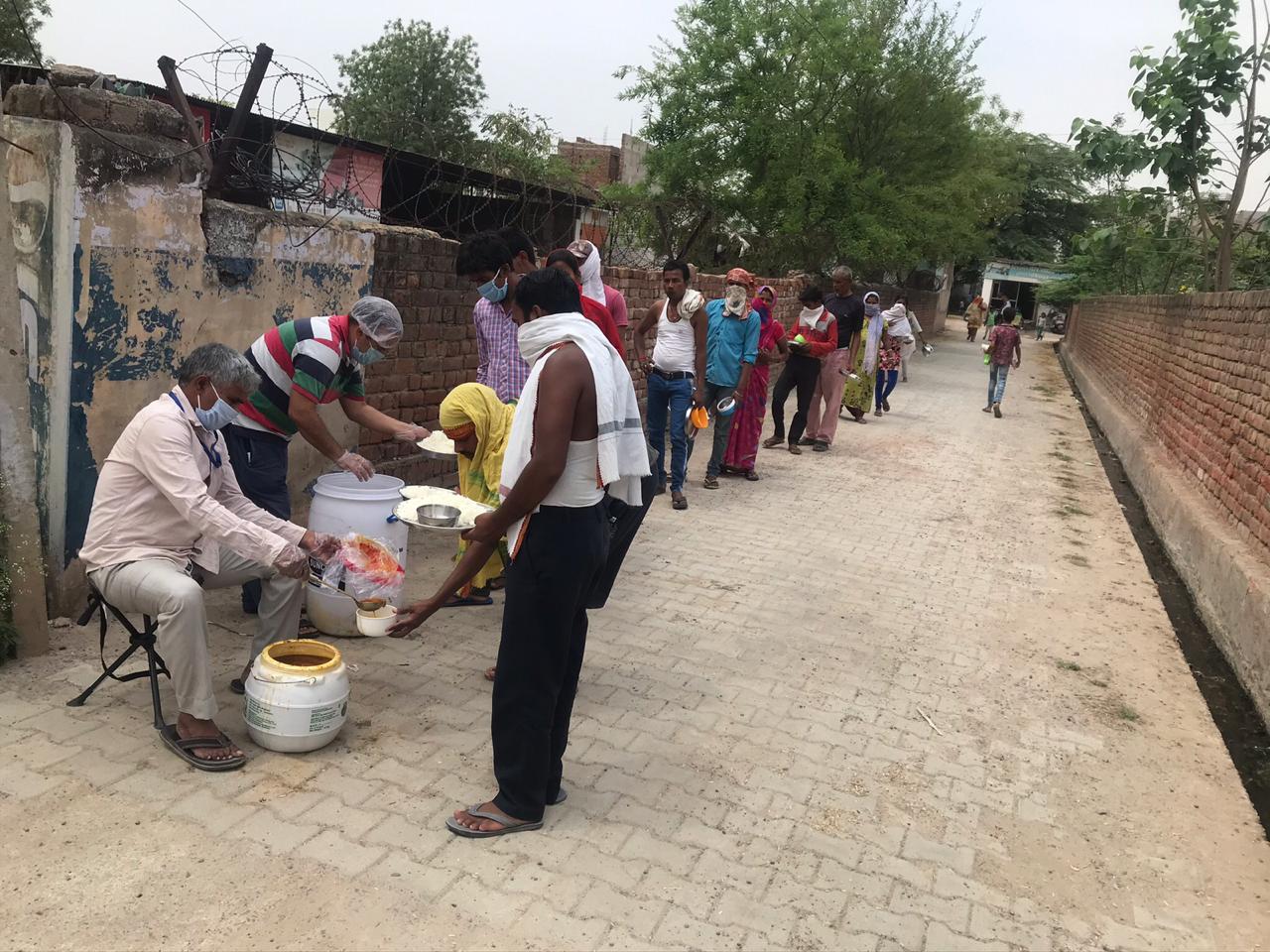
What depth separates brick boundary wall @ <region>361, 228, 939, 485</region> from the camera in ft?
19.9

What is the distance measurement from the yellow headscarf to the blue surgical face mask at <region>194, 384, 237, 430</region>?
3.88 ft

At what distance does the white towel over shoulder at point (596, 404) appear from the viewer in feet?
9.49

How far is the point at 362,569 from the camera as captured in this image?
3.96 metres

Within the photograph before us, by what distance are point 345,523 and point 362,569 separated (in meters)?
0.55

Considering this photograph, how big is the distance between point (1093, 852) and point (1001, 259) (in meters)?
46.5

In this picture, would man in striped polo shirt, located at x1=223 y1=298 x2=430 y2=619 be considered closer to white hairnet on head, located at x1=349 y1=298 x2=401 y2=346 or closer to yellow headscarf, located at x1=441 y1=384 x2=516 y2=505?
white hairnet on head, located at x1=349 y1=298 x2=401 y2=346

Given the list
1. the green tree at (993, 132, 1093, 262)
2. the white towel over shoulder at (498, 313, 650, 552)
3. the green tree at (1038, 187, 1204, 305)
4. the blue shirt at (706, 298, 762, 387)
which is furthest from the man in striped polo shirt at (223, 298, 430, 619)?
the green tree at (993, 132, 1093, 262)

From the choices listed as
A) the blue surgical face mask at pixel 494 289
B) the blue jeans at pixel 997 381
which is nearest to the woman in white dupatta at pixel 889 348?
the blue jeans at pixel 997 381

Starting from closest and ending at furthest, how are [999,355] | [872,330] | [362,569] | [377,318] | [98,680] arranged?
[98,680], [362,569], [377,318], [872,330], [999,355]

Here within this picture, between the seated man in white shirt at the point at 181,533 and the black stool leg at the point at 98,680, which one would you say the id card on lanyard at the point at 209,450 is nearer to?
the seated man in white shirt at the point at 181,533

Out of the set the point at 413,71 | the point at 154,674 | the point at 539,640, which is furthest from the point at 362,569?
the point at 413,71

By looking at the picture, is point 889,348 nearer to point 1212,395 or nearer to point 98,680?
point 1212,395

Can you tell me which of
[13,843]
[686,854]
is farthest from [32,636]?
[686,854]

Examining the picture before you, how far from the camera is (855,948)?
9.00ft
